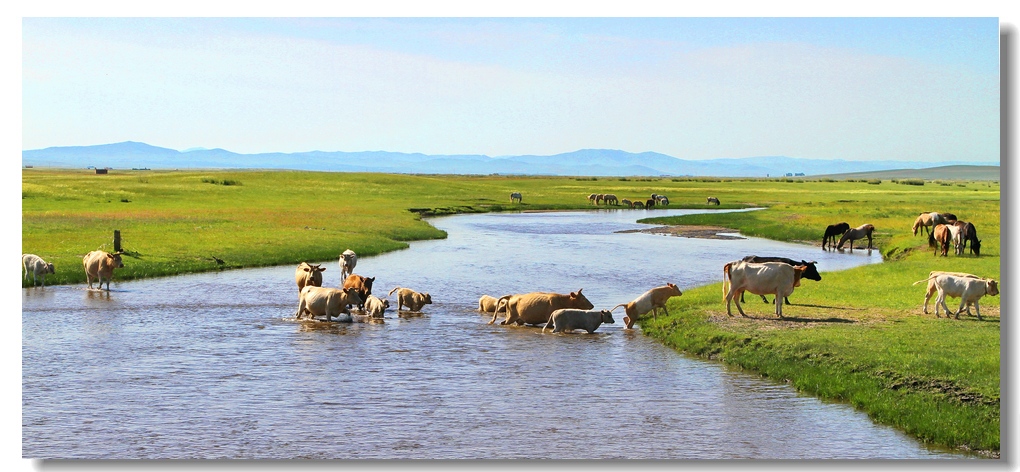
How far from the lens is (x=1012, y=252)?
55.0 feet

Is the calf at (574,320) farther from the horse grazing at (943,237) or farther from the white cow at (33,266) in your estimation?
the horse grazing at (943,237)

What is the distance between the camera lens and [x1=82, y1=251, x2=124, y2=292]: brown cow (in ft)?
107

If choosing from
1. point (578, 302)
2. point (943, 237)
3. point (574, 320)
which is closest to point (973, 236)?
point (943, 237)

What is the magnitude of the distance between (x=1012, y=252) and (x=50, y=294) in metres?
26.5

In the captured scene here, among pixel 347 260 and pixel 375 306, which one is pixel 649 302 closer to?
pixel 375 306

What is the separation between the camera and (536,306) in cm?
2669

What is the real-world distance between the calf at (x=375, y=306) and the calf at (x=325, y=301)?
577 millimetres

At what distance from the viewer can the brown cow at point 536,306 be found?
26688 mm

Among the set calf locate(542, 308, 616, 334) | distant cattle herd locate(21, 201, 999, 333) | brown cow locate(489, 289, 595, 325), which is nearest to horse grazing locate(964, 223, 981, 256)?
distant cattle herd locate(21, 201, 999, 333)

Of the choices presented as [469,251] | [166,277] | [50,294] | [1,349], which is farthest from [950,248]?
[1,349]

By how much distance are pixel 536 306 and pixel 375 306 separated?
4.48 m

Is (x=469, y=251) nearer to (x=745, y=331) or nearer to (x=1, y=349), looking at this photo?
(x=745, y=331)

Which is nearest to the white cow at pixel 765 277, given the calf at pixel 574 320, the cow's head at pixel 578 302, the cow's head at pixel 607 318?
the cow's head at pixel 607 318

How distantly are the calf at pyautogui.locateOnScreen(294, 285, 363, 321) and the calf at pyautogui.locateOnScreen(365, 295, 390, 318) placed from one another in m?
0.58
